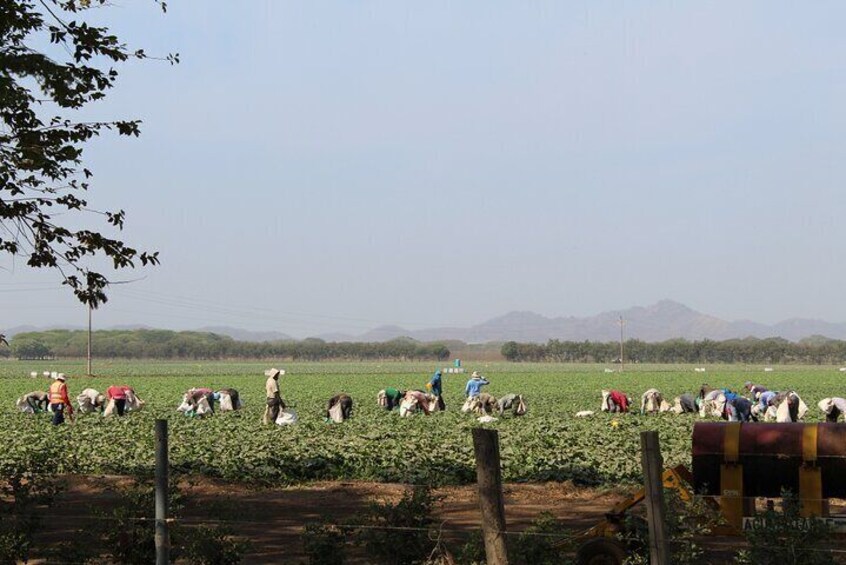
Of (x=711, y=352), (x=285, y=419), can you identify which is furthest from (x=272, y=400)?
(x=711, y=352)

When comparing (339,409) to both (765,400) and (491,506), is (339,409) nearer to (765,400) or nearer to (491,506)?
(765,400)

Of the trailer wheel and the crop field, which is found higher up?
the trailer wheel

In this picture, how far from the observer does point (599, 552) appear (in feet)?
33.5

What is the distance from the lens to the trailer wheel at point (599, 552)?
10.1 meters

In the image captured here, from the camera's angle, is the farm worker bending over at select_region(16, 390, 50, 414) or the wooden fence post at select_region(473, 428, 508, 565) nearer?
the wooden fence post at select_region(473, 428, 508, 565)

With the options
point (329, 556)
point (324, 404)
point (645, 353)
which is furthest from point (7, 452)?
point (645, 353)

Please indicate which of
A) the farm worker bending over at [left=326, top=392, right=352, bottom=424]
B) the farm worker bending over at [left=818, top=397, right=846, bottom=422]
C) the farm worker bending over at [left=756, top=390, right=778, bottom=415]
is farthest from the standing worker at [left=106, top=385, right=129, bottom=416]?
the farm worker bending over at [left=818, top=397, right=846, bottom=422]

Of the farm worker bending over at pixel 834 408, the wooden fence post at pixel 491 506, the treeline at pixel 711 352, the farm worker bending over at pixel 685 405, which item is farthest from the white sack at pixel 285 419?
the treeline at pixel 711 352

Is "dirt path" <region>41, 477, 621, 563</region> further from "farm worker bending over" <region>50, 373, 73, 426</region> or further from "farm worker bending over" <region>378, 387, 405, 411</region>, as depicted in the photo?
"farm worker bending over" <region>378, 387, 405, 411</region>

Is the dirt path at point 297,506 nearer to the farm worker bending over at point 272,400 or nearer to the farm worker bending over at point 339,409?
the farm worker bending over at point 272,400

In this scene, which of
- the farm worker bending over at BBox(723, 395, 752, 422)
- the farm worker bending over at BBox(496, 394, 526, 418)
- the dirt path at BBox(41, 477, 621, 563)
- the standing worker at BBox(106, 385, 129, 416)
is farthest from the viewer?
the standing worker at BBox(106, 385, 129, 416)

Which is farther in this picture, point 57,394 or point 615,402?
point 615,402

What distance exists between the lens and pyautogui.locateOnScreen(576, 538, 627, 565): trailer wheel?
10.1 m

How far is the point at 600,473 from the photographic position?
18.1 meters
